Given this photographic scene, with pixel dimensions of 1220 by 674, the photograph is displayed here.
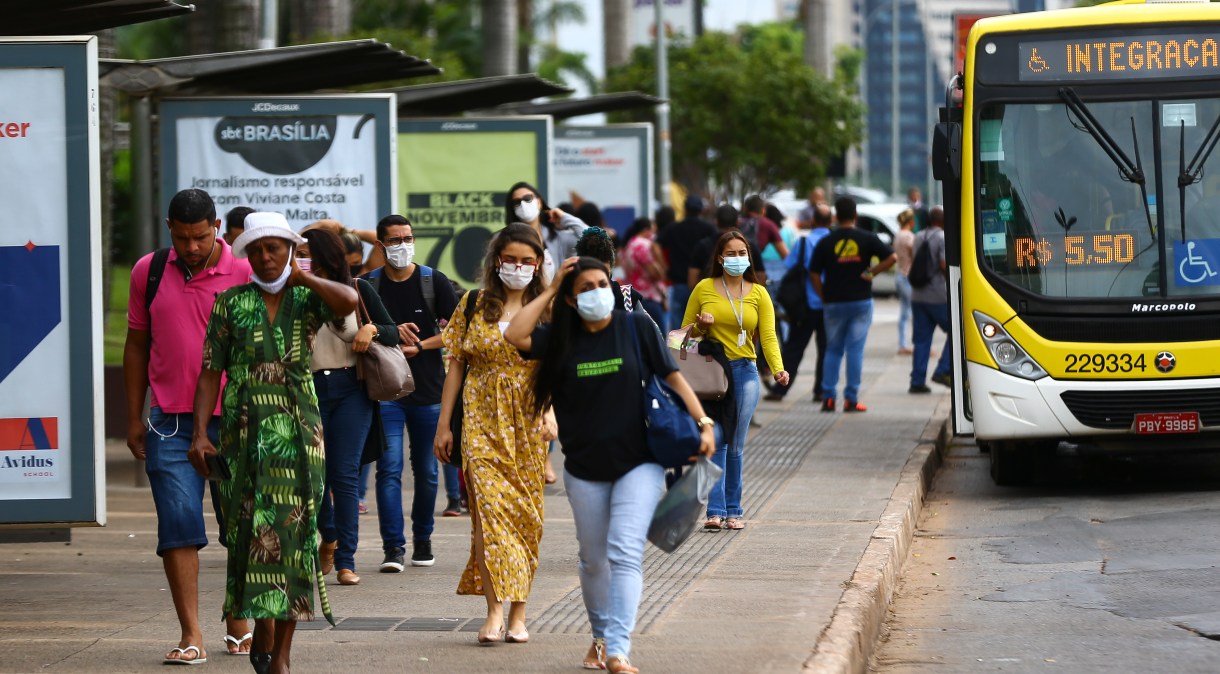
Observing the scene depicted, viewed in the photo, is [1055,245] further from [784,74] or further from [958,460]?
[784,74]

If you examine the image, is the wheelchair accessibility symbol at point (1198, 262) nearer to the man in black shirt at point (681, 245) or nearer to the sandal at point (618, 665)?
the man in black shirt at point (681, 245)

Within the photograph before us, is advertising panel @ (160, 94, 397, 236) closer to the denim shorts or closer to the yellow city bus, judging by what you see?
the yellow city bus

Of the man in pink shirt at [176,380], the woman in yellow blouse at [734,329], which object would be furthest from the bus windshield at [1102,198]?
the man in pink shirt at [176,380]

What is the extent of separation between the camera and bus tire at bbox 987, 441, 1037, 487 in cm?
1228

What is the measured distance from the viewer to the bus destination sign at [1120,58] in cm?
1196

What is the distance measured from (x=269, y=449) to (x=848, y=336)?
1057 cm

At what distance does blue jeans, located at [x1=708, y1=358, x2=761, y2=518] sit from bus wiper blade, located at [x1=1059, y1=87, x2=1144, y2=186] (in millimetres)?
3066

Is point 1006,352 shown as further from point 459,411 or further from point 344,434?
point 459,411

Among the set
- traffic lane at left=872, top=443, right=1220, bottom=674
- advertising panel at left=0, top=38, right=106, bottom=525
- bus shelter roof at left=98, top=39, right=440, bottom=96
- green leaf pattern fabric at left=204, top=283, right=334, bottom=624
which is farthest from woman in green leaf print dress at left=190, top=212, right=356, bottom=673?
bus shelter roof at left=98, top=39, right=440, bottom=96

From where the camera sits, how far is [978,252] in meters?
12.0

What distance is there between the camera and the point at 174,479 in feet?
22.2

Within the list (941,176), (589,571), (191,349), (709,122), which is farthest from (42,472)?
(709,122)

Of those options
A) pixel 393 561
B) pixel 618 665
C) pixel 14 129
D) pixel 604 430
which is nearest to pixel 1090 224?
pixel 393 561

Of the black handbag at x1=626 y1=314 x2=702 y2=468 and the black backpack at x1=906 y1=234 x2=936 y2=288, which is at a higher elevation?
the black backpack at x1=906 y1=234 x2=936 y2=288
